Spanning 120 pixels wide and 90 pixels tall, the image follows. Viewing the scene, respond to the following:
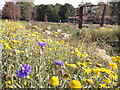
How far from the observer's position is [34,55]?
257cm

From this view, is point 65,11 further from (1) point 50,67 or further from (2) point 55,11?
(1) point 50,67

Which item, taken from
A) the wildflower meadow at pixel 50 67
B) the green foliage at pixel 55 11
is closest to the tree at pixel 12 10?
the wildflower meadow at pixel 50 67

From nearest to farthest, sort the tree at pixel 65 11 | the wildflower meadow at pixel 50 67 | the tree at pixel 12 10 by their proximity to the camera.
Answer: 1. the wildflower meadow at pixel 50 67
2. the tree at pixel 12 10
3. the tree at pixel 65 11

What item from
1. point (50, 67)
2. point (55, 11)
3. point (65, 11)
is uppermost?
point (55, 11)

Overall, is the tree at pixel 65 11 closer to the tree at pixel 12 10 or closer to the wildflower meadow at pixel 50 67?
the tree at pixel 12 10

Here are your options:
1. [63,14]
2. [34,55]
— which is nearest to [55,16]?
[63,14]

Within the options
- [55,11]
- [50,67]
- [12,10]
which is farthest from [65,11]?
[50,67]

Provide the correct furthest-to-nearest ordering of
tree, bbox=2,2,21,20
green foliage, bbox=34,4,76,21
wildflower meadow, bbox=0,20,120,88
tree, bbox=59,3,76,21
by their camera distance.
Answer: green foliage, bbox=34,4,76,21 < tree, bbox=59,3,76,21 < tree, bbox=2,2,21,20 < wildflower meadow, bbox=0,20,120,88

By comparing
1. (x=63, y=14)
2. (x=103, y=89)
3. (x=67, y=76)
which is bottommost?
(x=103, y=89)

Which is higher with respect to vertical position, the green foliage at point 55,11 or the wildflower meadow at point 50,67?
the green foliage at point 55,11

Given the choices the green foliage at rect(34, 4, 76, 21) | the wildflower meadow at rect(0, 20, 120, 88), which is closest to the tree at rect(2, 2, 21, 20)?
the wildflower meadow at rect(0, 20, 120, 88)

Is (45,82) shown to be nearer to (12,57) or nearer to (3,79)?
(3,79)

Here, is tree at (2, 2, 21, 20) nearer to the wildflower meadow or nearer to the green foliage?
the wildflower meadow

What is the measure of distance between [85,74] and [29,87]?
0.73 metres
